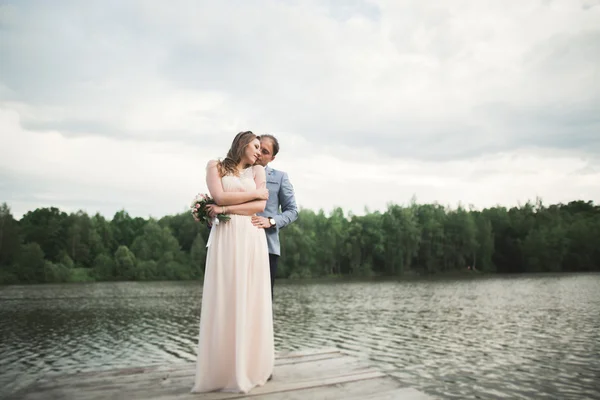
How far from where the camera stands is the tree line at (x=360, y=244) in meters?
79.5

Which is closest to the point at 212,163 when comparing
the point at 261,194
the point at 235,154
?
the point at 235,154

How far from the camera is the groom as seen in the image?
15.7 ft

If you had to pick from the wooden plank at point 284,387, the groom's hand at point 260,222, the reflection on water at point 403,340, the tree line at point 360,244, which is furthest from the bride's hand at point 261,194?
the tree line at point 360,244

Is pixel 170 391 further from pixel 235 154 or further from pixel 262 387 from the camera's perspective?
pixel 235 154

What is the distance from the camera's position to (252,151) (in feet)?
14.6

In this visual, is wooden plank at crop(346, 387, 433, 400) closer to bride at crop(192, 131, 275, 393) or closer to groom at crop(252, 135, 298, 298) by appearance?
bride at crop(192, 131, 275, 393)

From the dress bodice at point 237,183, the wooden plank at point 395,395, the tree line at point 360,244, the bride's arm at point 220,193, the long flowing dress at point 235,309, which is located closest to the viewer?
the wooden plank at point 395,395

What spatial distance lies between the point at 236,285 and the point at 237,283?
0.02 metres

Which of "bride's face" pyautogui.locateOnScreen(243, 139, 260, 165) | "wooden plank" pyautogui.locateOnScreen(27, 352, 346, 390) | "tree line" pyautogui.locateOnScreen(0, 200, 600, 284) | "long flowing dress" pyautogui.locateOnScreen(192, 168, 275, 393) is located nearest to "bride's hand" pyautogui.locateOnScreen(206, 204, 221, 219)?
"long flowing dress" pyautogui.locateOnScreen(192, 168, 275, 393)

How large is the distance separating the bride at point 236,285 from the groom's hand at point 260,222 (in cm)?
5

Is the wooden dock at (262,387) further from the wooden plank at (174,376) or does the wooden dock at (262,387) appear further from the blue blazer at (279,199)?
the blue blazer at (279,199)

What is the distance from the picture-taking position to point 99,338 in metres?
19.2

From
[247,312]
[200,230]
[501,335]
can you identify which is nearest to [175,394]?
[247,312]

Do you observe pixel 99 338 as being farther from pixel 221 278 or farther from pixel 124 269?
pixel 124 269
